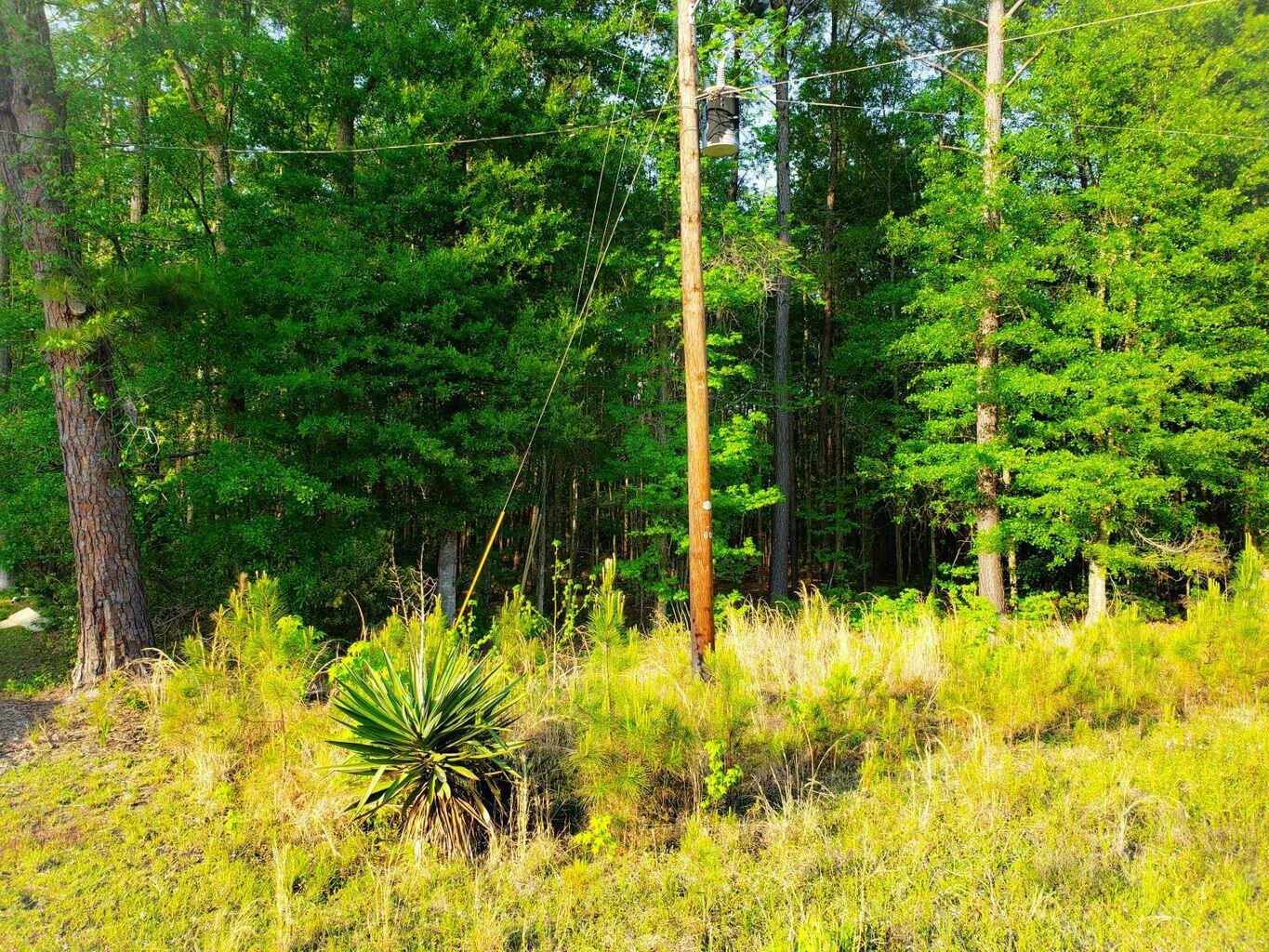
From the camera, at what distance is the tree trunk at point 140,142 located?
9.39m

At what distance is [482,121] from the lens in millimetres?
11969

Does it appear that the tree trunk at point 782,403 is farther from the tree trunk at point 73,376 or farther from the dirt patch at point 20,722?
the dirt patch at point 20,722

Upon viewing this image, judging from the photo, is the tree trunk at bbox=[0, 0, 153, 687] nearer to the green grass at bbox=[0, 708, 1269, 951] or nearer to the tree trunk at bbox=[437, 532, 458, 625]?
the green grass at bbox=[0, 708, 1269, 951]

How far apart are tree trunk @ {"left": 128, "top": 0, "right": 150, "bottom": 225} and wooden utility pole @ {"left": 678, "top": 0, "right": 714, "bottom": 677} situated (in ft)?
22.8

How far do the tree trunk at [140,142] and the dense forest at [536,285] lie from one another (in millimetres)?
98

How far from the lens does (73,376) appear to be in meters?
7.00

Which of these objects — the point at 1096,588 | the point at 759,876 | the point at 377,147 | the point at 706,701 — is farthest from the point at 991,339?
the point at 377,147

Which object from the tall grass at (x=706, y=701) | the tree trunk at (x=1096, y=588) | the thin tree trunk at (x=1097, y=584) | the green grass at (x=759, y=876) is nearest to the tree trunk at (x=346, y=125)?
the tall grass at (x=706, y=701)

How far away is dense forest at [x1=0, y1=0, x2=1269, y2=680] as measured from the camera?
959cm

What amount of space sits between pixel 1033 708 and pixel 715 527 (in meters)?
7.03

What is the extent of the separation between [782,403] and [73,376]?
11411 millimetres

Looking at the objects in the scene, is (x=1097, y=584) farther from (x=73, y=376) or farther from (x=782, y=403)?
(x=73, y=376)

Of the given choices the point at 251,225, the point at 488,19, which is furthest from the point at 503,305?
the point at 488,19

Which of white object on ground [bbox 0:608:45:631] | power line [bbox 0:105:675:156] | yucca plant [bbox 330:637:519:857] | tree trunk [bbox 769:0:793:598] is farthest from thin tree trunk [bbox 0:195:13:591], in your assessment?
tree trunk [bbox 769:0:793:598]
